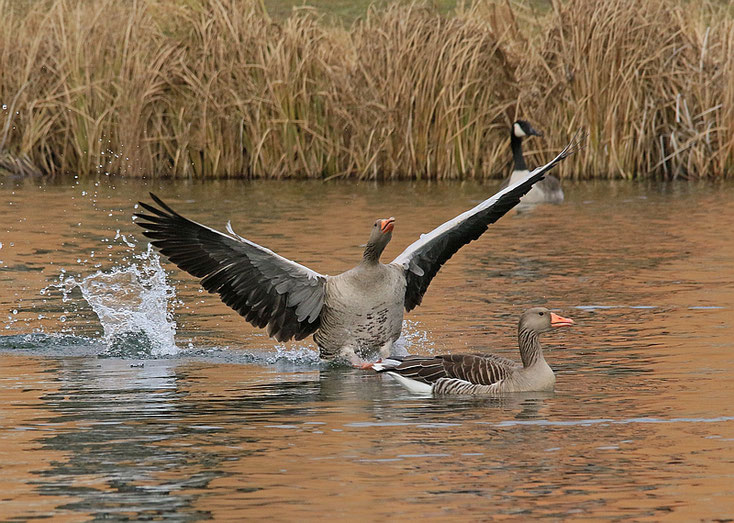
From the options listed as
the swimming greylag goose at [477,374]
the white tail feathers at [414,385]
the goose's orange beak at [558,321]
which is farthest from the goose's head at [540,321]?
the white tail feathers at [414,385]

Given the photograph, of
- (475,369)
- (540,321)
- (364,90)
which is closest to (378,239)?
(540,321)

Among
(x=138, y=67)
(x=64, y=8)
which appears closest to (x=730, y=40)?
(x=138, y=67)

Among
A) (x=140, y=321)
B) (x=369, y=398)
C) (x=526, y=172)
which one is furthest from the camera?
(x=526, y=172)

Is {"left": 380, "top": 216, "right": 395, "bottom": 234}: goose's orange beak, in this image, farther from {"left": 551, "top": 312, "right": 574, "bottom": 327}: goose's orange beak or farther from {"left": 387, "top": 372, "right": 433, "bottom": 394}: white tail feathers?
{"left": 551, "top": 312, "right": 574, "bottom": 327}: goose's orange beak

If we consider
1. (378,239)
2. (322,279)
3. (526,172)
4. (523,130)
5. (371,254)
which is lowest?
(322,279)

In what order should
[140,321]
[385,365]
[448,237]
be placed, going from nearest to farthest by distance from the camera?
[385,365] < [448,237] < [140,321]

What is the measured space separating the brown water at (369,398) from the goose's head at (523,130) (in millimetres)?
3895

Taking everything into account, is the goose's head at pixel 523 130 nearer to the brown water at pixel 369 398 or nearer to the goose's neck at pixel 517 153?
the goose's neck at pixel 517 153

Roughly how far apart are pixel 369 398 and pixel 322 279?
1.63 metres

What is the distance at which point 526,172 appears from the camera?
20516 mm

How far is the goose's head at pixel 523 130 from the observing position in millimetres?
21234

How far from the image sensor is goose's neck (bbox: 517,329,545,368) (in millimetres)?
8820

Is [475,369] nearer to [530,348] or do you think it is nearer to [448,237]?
[530,348]

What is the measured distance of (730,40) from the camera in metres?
22.2
